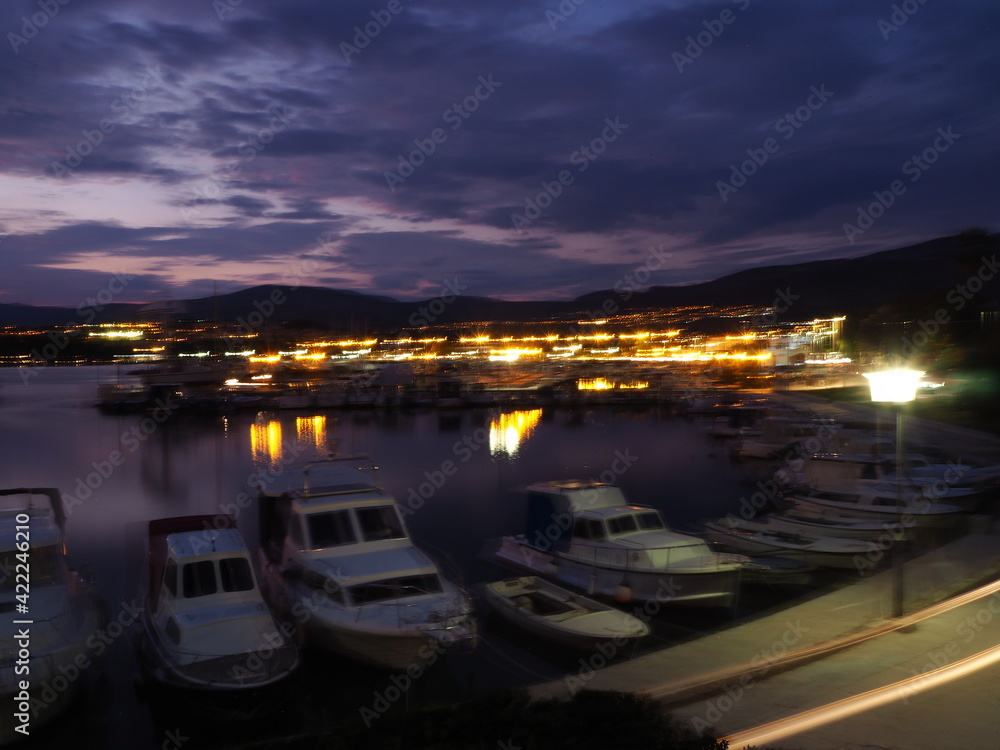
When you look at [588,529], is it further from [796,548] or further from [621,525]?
[796,548]

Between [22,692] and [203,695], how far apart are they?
65.4 inches

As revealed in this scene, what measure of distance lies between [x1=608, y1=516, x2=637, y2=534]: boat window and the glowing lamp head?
Result: 475cm

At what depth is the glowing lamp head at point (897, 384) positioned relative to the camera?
7824mm

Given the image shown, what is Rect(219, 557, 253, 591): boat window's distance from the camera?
8.65 metres

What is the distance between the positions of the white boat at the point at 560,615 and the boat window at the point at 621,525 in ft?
5.20

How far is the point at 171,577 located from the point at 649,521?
7.09 meters

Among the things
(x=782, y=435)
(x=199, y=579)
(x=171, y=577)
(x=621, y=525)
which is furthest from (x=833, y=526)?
(x=782, y=435)

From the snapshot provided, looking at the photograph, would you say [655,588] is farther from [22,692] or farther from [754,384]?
[754,384]

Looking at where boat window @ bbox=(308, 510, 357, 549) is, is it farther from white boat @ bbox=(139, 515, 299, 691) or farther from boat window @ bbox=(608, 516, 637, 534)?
boat window @ bbox=(608, 516, 637, 534)

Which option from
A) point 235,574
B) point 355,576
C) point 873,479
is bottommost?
point 873,479

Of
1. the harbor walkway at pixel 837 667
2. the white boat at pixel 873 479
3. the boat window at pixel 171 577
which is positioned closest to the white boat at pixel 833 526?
the white boat at pixel 873 479

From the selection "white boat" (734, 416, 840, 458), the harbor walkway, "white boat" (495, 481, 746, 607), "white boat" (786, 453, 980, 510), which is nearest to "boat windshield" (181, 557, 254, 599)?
the harbor walkway

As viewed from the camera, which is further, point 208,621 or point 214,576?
point 214,576

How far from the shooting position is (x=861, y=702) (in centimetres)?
572
